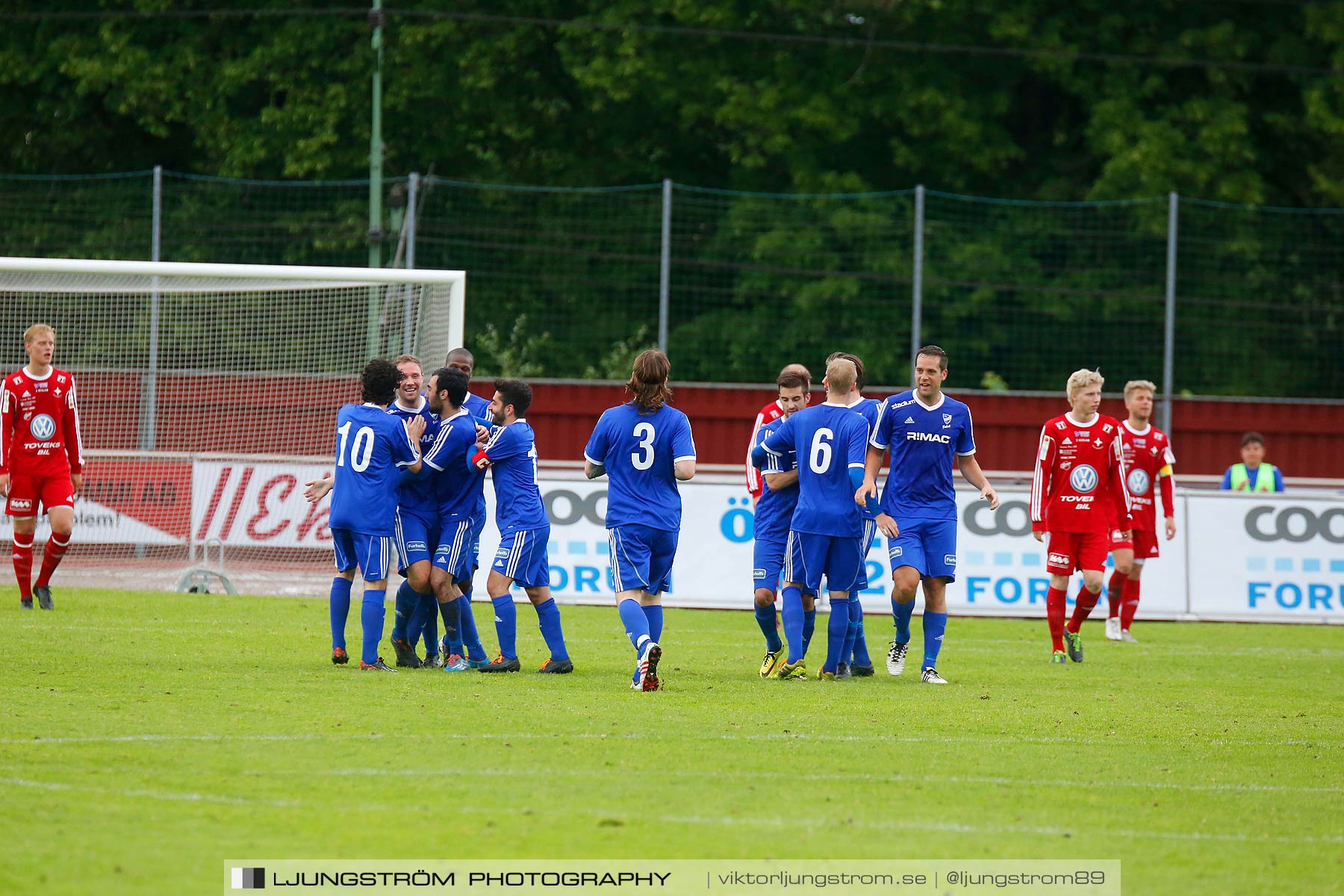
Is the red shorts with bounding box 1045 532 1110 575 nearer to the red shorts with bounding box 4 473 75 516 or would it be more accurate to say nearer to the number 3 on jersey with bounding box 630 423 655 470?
the number 3 on jersey with bounding box 630 423 655 470

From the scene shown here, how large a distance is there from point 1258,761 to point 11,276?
12.8 metres

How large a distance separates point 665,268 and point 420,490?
42.2 feet

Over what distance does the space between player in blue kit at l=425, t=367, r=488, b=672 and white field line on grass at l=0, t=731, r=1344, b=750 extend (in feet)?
8.40

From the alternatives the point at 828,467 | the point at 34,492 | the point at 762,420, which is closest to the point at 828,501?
the point at 828,467

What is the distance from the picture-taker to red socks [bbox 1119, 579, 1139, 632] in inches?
571

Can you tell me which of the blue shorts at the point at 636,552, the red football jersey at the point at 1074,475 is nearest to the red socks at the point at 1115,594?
the red football jersey at the point at 1074,475

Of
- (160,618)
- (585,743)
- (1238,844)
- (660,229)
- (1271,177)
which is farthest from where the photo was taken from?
(1271,177)

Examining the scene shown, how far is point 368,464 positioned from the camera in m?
9.70

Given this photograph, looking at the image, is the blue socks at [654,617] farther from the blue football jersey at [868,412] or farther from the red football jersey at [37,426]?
the red football jersey at [37,426]

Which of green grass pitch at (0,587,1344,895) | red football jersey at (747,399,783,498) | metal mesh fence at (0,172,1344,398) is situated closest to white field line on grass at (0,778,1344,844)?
green grass pitch at (0,587,1344,895)

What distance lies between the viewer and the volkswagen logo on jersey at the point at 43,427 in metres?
13.0

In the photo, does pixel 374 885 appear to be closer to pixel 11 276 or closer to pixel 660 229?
pixel 11 276

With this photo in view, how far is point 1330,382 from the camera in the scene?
2520 centimetres

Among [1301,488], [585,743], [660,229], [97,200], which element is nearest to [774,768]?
[585,743]
